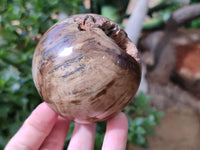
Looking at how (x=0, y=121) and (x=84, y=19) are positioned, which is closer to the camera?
(x=84, y=19)

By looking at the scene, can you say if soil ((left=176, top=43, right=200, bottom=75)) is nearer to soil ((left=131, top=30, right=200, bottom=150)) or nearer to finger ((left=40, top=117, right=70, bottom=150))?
soil ((left=131, top=30, right=200, bottom=150))

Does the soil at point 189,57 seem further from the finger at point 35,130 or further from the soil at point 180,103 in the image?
the finger at point 35,130

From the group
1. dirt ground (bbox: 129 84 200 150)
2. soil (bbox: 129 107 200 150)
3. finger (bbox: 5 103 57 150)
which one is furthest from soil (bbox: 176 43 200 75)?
finger (bbox: 5 103 57 150)

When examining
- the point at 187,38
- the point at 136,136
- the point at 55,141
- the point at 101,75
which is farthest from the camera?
the point at 187,38

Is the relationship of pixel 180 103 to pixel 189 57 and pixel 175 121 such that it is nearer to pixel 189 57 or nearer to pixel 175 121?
pixel 175 121

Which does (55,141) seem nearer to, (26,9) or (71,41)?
(71,41)

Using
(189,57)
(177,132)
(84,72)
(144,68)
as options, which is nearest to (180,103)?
(177,132)

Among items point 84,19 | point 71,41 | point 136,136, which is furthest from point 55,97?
point 136,136
